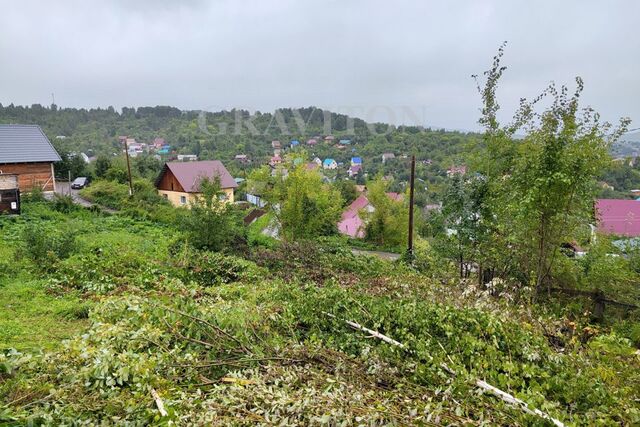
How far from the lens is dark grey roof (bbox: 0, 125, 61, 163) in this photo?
721 inches

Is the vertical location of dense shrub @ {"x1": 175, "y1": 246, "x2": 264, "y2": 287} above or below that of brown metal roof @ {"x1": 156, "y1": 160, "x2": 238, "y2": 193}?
below

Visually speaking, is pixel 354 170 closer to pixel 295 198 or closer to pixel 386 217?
pixel 386 217

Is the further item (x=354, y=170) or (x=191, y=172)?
(x=354, y=170)

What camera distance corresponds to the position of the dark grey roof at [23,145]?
18.3 m

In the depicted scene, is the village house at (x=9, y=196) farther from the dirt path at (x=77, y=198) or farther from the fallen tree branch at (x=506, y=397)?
the fallen tree branch at (x=506, y=397)

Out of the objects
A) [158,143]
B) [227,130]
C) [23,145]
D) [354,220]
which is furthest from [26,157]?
[227,130]

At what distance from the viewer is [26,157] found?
18562 millimetres

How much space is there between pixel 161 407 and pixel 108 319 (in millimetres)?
2101

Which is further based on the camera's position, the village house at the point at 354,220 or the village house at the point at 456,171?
the village house at the point at 354,220

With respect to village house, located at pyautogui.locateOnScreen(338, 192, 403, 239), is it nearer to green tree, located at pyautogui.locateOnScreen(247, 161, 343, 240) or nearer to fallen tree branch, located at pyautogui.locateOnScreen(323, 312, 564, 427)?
green tree, located at pyautogui.locateOnScreen(247, 161, 343, 240)

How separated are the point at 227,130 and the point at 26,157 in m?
40.9

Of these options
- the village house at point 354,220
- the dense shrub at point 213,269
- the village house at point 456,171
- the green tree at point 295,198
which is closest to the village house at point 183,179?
the village house at point 354,220

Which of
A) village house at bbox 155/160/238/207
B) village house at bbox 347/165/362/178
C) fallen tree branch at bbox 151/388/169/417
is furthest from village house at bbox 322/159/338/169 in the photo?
fallen tree branch at bbox 151/388/169/417

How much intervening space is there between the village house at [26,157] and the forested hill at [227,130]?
29962 millimetres
